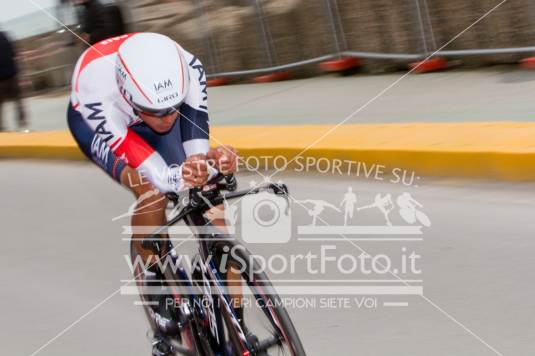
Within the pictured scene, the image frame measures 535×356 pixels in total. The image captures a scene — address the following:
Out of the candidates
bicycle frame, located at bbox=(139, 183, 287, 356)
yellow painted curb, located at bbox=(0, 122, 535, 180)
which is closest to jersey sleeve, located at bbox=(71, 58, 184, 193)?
bicycle frame, located at bbox=(139, 183, 287, 356)

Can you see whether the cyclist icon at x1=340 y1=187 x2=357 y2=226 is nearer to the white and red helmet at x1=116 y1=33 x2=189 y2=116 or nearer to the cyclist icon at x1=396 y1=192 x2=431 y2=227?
the cyclist icon at x1=396 y1=192 x2=431 y2=227

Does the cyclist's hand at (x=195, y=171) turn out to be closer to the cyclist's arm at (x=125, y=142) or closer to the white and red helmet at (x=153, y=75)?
the cyclist's arm at (x=125, y=142)

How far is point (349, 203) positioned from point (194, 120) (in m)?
2.70

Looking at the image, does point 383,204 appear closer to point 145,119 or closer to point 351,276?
point 351,276

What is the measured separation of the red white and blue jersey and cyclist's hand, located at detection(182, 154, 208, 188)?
55cm

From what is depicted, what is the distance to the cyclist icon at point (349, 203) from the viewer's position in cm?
674

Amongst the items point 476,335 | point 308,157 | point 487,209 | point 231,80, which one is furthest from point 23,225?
point 231,80

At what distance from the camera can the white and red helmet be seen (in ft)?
12.5

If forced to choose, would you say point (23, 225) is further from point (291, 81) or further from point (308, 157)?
point (291, 81)

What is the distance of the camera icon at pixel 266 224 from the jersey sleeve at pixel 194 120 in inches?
70.2

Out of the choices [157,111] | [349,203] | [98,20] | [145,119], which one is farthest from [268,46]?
[157,111]

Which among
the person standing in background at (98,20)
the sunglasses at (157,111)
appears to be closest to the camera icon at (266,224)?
the sunglasses at (157,111)

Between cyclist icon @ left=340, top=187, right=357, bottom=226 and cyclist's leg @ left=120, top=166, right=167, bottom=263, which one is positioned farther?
cyclist icon @ left=340, top=187, right=357, bottom=226

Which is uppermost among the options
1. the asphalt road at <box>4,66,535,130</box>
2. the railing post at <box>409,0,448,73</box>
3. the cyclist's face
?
the cyclist's face
